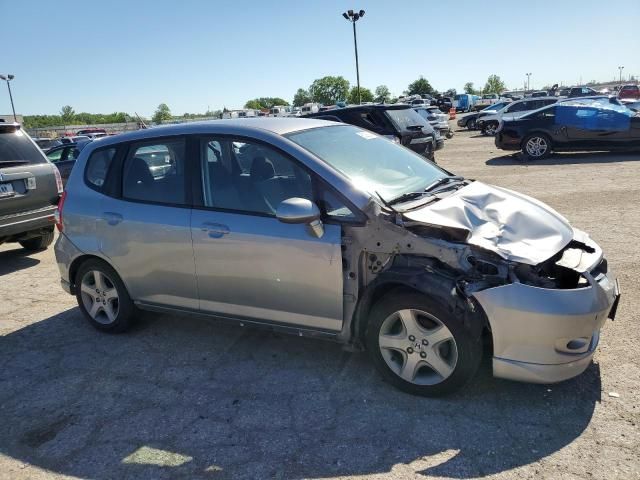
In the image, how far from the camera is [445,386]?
3156 mm

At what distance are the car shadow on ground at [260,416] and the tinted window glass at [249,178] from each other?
1.19 m

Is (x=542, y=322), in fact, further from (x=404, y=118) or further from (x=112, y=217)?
(x=404, y=118)

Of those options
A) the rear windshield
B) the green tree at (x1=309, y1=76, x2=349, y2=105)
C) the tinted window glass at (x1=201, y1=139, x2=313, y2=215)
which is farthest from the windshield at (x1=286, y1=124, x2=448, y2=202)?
the green tree at (x1=309, y1=76, x2=349, y2=105)

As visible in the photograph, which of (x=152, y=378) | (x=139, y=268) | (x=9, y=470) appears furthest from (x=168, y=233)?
(x=9, y=470)

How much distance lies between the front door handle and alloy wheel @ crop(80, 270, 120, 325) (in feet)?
4.06

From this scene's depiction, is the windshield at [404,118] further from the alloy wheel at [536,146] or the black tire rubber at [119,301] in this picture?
the black tire rubber at [119,301]

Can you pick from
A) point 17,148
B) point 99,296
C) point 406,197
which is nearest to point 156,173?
point 99,296

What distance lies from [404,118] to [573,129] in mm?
5028

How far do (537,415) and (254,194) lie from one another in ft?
7.44

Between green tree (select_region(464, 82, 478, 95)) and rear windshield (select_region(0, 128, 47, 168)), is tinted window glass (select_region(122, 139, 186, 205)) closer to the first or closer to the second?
rear windshield (select_region(0, 128, 47, 168))

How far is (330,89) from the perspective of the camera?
125625 mm

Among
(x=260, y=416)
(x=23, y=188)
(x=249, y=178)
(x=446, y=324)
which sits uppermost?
(x=249, y=178)

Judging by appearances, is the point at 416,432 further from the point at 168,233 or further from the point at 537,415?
the point at 168,233

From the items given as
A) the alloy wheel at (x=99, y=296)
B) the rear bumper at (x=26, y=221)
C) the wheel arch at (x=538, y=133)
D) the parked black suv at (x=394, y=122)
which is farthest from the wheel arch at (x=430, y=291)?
the wheel arch at (x=538, y=133)
